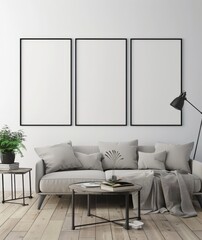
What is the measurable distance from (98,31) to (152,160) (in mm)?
2239

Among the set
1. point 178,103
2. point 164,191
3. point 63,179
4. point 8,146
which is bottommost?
point 164,191

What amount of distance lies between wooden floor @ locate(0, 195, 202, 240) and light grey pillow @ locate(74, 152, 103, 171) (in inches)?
22.5

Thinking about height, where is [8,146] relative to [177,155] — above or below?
above

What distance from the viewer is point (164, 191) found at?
520 cm

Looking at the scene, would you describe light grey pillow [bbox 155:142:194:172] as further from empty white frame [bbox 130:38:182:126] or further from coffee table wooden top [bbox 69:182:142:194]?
coffee table wooden top [bbox 69:182:142:194]

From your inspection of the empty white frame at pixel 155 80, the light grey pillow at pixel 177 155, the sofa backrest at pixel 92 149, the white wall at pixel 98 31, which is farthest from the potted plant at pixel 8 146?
the light grey pillow at pixel 177 155

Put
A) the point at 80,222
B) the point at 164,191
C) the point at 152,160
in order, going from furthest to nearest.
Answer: the point at 152,160 → the point at 164,191 → the point at 80,222

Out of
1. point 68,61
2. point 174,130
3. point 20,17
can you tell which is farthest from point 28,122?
point 174,130

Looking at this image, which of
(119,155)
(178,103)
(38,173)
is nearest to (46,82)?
(119,155)

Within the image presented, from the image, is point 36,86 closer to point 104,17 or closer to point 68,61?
point 68,61

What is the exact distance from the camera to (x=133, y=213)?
16.8ft

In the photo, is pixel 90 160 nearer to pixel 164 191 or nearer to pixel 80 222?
pixel 164 191

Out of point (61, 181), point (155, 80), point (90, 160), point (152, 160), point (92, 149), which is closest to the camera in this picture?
point (61, 181)

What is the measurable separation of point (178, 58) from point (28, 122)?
2578 millimetres
